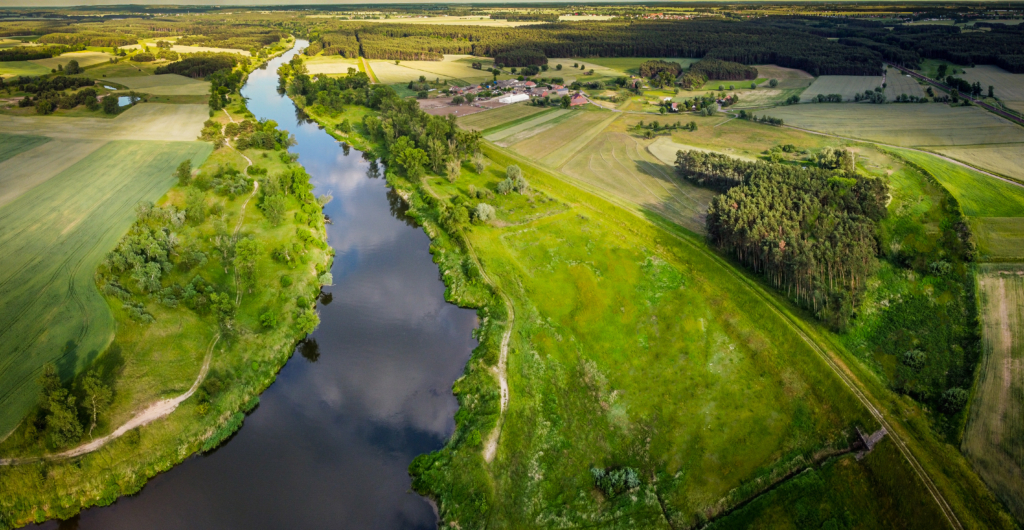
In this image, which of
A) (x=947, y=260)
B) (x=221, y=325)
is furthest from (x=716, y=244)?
(x=221, y=325)

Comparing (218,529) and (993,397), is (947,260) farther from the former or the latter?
(218,529)

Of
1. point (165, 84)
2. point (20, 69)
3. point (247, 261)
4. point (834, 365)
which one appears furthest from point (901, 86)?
point (20, 69)

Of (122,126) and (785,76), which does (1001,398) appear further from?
(785,76)

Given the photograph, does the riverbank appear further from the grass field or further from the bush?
the grass field

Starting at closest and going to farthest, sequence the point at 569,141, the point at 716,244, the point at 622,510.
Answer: the point at 622,510
the point at 716,244
the point at 569,141

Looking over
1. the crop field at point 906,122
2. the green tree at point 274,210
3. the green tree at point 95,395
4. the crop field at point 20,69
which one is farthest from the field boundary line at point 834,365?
the crop field at point 20,69

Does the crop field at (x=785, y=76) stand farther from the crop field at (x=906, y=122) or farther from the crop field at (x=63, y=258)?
the crop field at (x=63, y=258)
